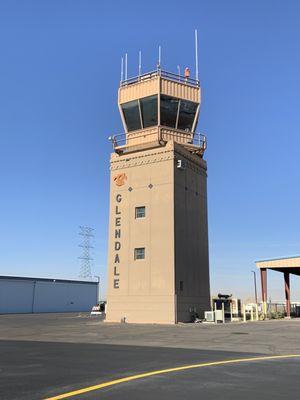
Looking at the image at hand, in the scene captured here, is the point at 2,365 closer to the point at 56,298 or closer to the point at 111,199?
the point at 111,199

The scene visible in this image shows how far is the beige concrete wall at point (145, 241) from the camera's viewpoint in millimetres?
33531

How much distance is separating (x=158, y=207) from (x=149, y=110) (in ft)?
27.0

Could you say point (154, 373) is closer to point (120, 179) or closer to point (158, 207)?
point (158, 207)

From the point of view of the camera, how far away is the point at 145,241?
3509cm

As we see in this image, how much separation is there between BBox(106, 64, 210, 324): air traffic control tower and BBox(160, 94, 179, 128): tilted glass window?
0.26ft

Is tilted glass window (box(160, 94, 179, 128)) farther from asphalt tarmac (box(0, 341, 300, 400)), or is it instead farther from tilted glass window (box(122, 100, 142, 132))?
asphalt tarmac (box(0, 341, 300, 400))

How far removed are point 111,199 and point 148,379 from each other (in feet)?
93.7

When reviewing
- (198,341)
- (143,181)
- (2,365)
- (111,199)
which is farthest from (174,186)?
(2,365)

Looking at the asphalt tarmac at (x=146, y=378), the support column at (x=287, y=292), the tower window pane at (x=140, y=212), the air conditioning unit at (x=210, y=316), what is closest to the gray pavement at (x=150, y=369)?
the asphalt tarmac at (x=146, y=378)

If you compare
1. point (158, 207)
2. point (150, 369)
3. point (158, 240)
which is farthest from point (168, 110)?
point (150, 369)

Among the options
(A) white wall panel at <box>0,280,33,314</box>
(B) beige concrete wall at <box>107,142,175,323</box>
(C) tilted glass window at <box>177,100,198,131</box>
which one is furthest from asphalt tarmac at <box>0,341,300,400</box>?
(A) white wall panel at <box>0,280,33,314</box>

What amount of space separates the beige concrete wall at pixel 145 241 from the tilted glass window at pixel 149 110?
9.42 ft

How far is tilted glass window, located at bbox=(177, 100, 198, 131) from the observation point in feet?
124

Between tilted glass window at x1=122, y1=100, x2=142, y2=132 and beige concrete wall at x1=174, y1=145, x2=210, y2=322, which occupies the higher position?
tilted glass window at x1=122, y1=100, x2=142, y2=132
